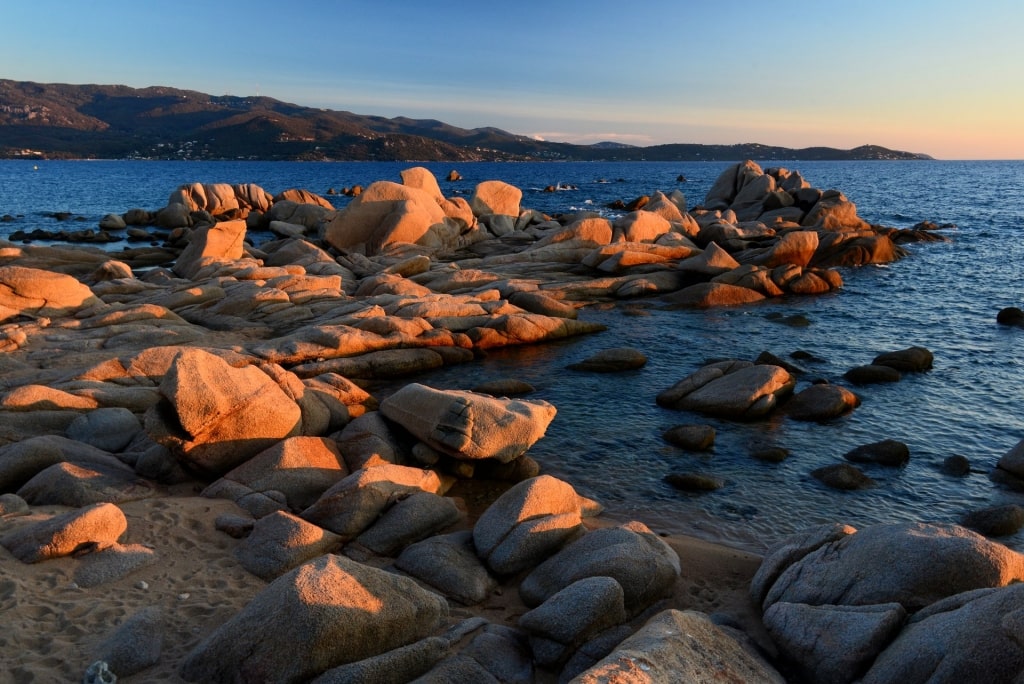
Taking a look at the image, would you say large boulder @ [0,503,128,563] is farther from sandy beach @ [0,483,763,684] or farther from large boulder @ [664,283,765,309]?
large boulder @ [664,283,765,309]

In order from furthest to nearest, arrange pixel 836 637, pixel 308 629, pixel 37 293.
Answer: pixel 37 293 → pixel 836 637 → pixel 308 629

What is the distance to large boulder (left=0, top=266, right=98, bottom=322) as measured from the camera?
25.2m

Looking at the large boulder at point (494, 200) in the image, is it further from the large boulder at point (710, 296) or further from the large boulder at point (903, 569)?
the large boulder at point (903, 569)

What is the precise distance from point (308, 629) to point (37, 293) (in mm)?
24111

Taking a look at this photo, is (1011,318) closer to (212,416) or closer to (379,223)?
(212,416)

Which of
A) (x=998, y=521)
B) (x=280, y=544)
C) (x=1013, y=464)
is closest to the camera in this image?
(x=280, y=544)

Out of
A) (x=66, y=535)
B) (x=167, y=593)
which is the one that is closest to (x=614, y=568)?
(x=167, y=593)

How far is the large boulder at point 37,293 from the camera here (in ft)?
82.6

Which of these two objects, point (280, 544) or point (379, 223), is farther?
point (379, 223)

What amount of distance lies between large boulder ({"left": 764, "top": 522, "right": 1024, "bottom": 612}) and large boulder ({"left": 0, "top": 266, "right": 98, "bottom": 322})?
2616 centimetres

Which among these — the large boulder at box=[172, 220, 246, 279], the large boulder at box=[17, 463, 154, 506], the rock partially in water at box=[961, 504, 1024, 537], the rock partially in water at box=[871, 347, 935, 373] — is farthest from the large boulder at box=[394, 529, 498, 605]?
the large boulder at box=[172, 220, 246, 279]

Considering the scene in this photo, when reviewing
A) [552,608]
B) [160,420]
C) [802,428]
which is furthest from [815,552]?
[160,420]

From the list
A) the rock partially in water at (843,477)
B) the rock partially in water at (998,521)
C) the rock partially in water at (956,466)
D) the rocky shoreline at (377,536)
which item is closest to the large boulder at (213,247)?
the rocky shoreline at (377,536)

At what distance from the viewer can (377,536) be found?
38.1ft
